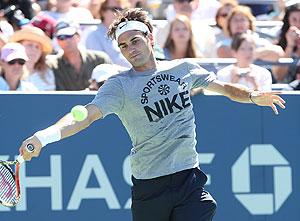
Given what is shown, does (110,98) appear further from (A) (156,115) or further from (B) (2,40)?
(B) (2,40)

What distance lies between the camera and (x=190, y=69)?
5.96 meters

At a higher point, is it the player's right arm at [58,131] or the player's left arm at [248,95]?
the player's right arm at [58,131]

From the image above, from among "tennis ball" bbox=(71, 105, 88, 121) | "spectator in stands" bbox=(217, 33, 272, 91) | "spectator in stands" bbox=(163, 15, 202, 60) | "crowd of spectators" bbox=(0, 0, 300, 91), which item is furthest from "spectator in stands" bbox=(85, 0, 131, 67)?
"tennis ball" bbox=(71, 105, 88, 121)

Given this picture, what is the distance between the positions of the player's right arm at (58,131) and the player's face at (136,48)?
41cm

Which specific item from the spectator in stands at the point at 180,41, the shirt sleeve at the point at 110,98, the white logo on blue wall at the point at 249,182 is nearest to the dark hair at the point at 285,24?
the spectator in stands at the point at 180,41

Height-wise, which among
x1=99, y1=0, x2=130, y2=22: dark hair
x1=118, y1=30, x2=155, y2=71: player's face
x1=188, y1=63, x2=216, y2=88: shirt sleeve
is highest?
x1=118, y1=30, x2=155, y2=71: player's face

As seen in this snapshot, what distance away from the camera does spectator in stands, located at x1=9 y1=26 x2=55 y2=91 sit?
8.59 metres

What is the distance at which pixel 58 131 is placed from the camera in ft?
17.0

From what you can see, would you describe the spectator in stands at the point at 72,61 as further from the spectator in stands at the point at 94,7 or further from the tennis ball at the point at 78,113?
the tennis ball at the point at 78,113

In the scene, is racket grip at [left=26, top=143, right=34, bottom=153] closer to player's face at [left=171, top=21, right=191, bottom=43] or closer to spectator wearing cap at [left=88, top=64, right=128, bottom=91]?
spectator wearing cap at [left=88, top=64, right=128, bottom=91]

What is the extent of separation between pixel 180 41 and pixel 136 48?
359 centimetres

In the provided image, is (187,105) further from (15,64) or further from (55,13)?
(55,13)

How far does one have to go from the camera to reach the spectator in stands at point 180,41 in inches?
363

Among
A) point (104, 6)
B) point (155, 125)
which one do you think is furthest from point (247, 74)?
point (155, 125)
